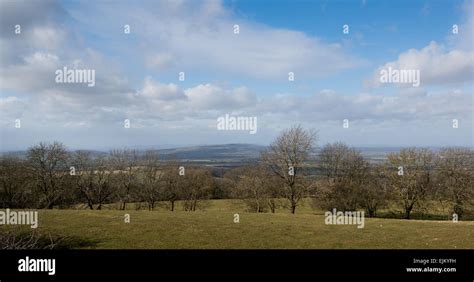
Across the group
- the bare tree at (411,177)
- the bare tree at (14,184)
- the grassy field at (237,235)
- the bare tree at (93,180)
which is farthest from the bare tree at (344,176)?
the bare tree at (14,184)

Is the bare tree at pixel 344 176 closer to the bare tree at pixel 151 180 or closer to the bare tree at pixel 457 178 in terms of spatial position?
the bare tree at pixel 457 178

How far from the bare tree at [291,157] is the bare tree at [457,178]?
22.1 m

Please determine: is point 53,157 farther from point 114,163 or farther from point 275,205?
point 275,205

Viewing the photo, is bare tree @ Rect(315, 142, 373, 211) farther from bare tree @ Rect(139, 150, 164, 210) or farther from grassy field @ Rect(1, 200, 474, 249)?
grassy field @ Rect(1, 200, 474, 249)

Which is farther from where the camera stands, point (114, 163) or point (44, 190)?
point (114, 163)

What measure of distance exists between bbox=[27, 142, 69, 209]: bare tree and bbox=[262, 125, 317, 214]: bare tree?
31.2 meters

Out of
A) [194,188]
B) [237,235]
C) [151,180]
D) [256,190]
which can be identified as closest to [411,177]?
[256,190]

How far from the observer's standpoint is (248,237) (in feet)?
58.7

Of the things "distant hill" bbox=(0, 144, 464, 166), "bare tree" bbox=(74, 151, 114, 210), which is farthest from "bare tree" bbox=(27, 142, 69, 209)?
"distant hill" bbox=(0, 144, 464, 166)

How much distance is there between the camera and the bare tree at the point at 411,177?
50.5 metres

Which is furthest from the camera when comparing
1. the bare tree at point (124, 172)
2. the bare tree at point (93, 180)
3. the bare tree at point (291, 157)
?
the bare tree at point (124, 172)

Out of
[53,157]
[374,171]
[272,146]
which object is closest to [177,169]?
[53,157]

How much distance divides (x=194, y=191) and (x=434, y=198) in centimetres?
3805

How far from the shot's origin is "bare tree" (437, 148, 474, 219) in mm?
48469
